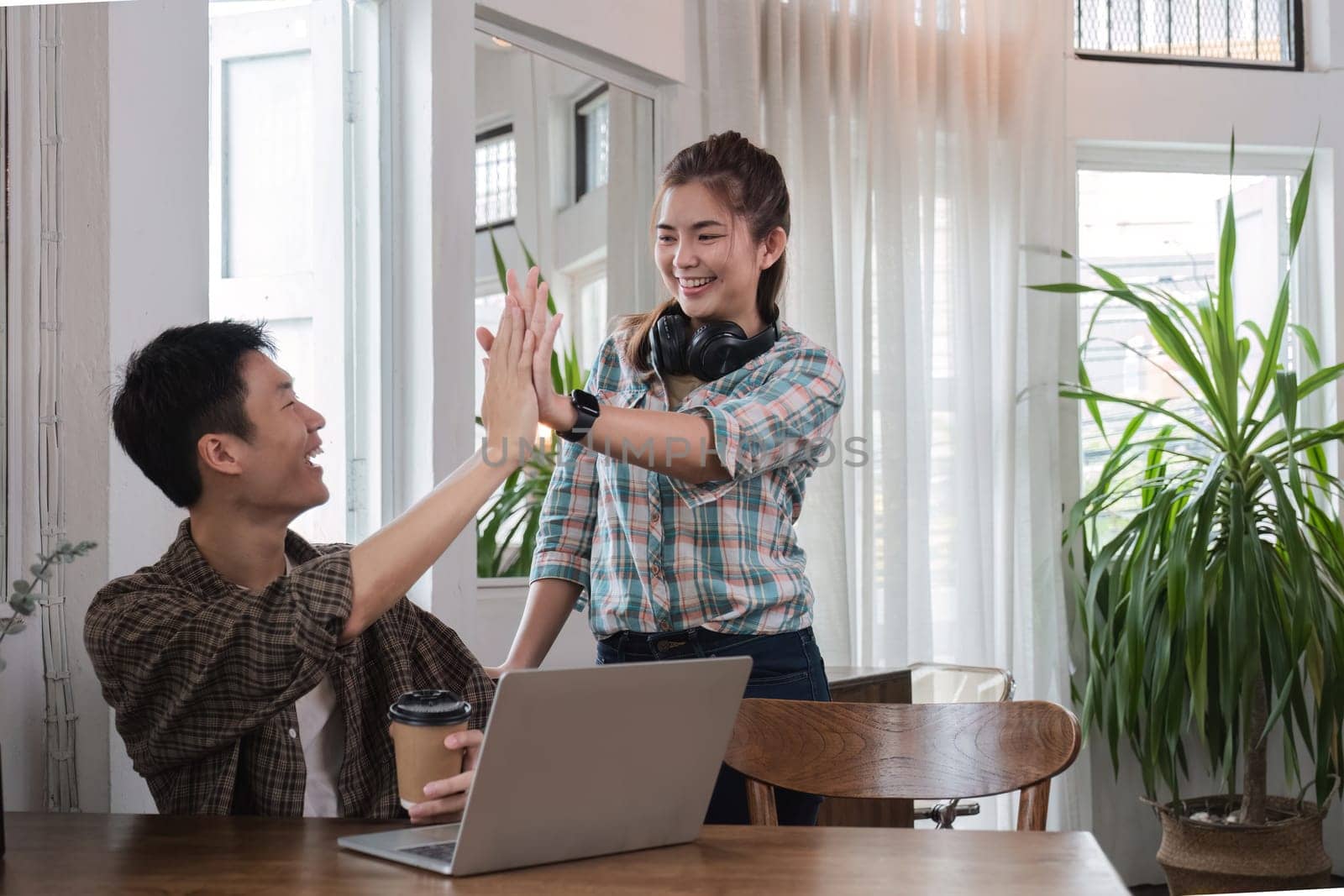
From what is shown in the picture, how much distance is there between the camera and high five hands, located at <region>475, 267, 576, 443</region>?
159cm

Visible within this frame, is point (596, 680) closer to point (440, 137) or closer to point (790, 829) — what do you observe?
point (790, 829)

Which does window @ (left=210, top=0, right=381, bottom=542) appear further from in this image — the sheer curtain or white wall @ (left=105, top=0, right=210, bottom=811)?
the sheer curtain

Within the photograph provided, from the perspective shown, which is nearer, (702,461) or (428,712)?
(428,712)

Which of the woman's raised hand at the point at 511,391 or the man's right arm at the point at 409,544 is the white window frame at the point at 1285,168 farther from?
the man's right arm at the point at 409,544

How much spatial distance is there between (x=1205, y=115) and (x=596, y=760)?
3.97 metres

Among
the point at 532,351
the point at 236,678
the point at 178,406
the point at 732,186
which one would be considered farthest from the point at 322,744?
the point at 732,186

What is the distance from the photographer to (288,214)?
2621 mm

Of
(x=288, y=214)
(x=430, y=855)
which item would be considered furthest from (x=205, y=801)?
(x=288, y=214)

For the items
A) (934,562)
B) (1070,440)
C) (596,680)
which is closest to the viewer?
(596,680)

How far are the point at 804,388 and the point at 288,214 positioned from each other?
51.2 inches

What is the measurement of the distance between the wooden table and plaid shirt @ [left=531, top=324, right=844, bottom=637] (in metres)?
0.52

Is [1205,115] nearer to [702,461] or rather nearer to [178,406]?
[702,461]

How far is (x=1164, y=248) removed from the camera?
452 centimetres

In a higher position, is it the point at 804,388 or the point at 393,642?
the point at 804,388
